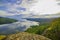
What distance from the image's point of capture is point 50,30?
3738mm

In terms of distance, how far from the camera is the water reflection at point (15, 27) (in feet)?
12.3

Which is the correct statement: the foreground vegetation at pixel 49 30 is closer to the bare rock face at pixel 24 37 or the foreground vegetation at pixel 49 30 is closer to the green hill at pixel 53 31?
the green hill at pixel 53 31

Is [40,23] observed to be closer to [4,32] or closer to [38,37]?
[38,37]

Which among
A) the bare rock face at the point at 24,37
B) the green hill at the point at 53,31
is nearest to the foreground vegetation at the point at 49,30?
the green hill at the point at 53,31

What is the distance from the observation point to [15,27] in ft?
12.5

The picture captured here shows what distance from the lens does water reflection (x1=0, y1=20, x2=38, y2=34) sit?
3.76 m

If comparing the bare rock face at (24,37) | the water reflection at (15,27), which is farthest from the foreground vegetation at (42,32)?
the water reflection at (15,27)

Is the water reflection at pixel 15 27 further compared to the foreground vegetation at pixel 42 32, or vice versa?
the water reflection at pixel 15 27

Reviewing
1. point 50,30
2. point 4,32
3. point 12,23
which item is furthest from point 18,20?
point 50,30

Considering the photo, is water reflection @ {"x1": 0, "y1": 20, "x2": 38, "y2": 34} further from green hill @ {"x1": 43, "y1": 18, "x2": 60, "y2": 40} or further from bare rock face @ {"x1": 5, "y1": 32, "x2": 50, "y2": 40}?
green hill @ {"x1": 43, "y1": 18, "x2": 60, "y2": 40}

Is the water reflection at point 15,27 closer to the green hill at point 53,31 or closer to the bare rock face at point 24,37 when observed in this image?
the bare rock face at point 24,37

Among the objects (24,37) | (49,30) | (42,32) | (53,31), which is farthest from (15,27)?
(53,31)

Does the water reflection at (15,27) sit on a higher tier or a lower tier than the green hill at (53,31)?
higher

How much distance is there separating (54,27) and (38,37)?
503 millimetres
